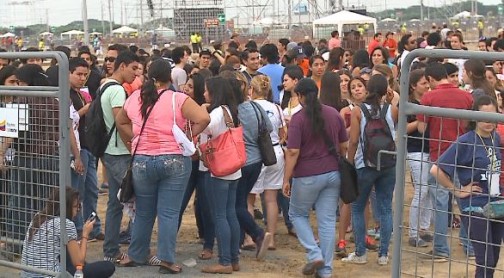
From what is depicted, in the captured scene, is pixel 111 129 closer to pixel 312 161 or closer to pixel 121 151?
pixel 121 151

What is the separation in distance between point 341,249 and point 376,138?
1.37 m

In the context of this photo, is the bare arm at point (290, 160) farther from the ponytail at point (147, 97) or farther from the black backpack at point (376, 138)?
the ponytail at point (147, 97)

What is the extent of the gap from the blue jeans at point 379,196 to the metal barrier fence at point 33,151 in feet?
9.37

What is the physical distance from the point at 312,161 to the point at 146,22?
6354 cm

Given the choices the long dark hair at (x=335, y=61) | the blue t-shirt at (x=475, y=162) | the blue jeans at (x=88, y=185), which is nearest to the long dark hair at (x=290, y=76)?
the blue jeans at (x=88, y=185)

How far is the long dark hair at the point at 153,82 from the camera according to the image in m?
6.96

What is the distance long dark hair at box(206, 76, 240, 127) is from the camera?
7.32m

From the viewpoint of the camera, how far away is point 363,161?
297 inches

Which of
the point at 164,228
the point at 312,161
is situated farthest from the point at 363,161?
the point at 164,228

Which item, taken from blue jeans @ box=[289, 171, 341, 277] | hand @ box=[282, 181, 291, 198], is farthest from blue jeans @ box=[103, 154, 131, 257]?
blue jeans @ box=[289, 171, 341, 277]

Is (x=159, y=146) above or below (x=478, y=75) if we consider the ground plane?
below

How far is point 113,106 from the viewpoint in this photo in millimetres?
7559

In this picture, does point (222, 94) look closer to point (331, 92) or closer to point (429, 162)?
point (331, 92)

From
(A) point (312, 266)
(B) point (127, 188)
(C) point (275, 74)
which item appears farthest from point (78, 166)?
(C) point (275, 74)
